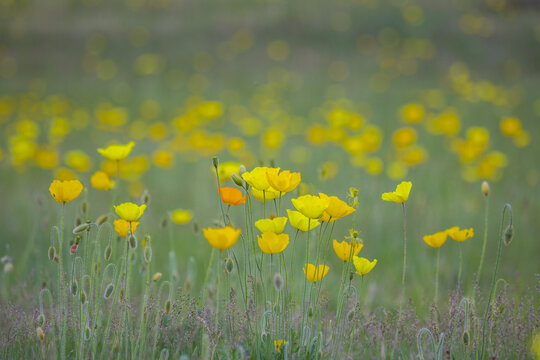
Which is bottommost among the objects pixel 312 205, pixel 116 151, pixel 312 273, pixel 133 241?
pixel 312 273

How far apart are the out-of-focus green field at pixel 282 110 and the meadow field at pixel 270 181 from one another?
0.11 feet

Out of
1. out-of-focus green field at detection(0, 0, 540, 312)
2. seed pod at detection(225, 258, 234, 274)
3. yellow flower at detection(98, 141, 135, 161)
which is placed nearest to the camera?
seed pod at detection(225, 258, 234, 274)

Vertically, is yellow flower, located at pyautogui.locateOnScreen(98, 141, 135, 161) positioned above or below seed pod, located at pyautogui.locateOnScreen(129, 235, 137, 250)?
above

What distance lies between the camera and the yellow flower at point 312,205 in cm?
115

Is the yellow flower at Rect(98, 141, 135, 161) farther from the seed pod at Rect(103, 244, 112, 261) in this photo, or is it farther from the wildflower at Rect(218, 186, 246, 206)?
the wildflower at Rect(218, 186, 246, 206)

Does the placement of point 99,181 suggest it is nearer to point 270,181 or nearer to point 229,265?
point 229,265

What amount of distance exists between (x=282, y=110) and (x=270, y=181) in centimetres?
537

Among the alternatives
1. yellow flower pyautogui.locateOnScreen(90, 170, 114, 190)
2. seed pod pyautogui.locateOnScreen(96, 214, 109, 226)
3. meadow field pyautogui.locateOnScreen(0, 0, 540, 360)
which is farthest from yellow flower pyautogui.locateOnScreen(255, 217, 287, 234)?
yellow flower pyautogui.locateOnScreen(90, 170, 114, 190)

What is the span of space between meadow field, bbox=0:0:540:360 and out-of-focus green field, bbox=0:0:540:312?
1.3 inches

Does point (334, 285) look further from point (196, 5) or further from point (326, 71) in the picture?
point (196, 5)

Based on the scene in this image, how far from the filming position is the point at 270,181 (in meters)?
1.19

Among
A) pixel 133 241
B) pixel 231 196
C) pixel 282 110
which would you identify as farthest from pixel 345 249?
pixel 282 110

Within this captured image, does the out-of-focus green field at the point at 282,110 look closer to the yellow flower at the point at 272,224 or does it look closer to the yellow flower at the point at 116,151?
the yellow flower at the point at 116,151

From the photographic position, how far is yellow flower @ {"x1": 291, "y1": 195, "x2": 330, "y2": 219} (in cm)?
115
